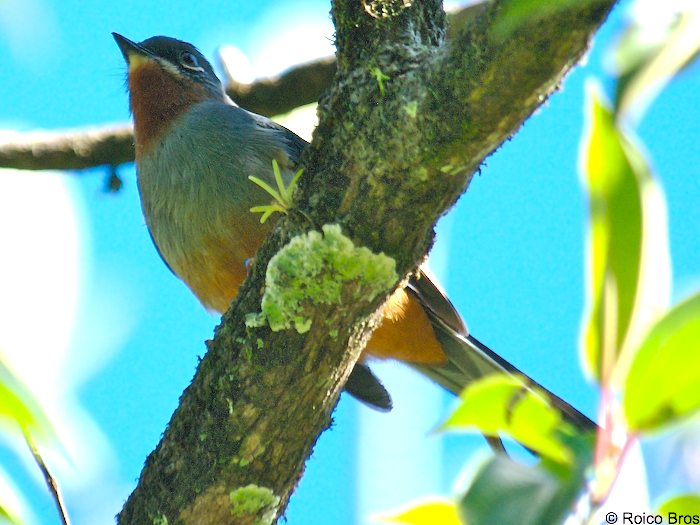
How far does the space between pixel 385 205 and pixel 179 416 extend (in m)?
1.27

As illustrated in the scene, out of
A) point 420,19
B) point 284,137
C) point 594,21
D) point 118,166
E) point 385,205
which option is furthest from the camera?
point 118,166

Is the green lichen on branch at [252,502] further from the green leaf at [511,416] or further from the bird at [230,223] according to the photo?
the green leaf at [511,416]

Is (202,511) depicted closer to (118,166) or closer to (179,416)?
(179,416)

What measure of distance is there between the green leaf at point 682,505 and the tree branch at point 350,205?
4.21 feet

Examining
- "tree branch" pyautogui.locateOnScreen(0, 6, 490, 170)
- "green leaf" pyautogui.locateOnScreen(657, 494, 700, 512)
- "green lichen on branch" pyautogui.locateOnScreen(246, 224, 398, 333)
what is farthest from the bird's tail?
"green leaf" pyautogui.locateOnScreen(657, 494, 700, 512)

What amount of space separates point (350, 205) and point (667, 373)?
6.05 ft

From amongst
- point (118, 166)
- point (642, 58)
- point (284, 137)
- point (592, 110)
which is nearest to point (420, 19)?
point (284, 137)

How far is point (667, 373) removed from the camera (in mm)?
1163

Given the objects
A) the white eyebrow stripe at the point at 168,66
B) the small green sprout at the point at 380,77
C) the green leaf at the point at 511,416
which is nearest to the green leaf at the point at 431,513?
the green leaf at the point at 511,416

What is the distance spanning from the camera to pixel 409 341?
5016 millimetres

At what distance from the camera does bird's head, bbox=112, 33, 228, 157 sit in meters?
5.41

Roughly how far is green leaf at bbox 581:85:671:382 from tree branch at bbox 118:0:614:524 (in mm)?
1070

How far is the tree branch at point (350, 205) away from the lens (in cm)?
254

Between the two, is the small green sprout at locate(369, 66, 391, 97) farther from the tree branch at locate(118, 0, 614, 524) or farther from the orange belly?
the orange belly
